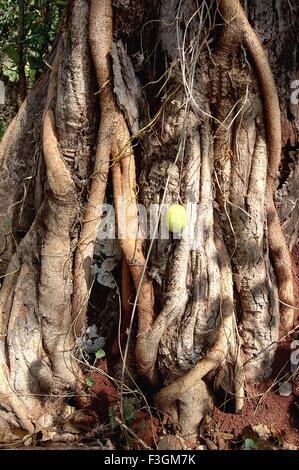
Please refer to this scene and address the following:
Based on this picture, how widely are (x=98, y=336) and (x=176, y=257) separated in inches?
25.7

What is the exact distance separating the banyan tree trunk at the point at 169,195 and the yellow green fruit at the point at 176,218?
0.04 m

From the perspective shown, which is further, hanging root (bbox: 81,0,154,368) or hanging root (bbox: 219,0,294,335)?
hanging root (bbox: 81,0,154,368)

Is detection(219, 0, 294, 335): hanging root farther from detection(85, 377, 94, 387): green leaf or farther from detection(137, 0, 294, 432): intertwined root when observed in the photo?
detection(85, 377, 94, 387): green leaf

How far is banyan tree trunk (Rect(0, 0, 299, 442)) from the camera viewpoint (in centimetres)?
221

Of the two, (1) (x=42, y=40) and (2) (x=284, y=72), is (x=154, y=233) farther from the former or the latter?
(1) (x=42, y=40)

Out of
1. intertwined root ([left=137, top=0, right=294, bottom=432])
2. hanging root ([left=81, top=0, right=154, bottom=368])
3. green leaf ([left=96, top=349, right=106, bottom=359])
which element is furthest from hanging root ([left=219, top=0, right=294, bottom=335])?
green leaf ([left=96, top=349, right=106, bottom=359])

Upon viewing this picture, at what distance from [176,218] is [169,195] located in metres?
0.13

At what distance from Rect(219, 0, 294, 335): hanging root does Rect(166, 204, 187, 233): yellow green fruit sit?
44cm

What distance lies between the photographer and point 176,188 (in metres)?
2.26

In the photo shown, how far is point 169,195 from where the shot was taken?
89.5 inches

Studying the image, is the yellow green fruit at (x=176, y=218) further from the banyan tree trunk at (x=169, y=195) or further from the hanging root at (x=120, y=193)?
the hanging root at (x=120, y=193)

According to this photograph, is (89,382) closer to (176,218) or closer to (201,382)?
(201,382)

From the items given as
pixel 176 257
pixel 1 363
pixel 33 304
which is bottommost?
pixel 1 363

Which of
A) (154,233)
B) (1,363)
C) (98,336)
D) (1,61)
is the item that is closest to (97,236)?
(154,233)
